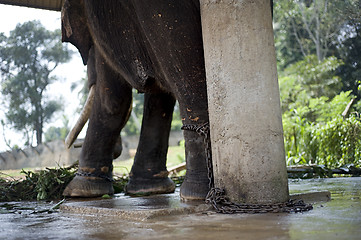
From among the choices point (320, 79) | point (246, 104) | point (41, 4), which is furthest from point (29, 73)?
point (246, 104)

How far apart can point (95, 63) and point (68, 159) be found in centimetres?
1485

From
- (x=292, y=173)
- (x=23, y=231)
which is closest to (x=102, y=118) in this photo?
(x=23, y=231)

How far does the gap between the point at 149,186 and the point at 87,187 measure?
0.44 m

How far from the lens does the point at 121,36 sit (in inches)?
114

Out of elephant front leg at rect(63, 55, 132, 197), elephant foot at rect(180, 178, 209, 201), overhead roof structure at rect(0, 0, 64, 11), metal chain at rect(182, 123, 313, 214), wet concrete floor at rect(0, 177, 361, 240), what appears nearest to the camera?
wet concrete floor at rect(0, 177, 361, 240)

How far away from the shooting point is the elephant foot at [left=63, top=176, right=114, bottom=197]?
3.36 m

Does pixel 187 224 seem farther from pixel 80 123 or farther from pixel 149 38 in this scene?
pixel 80 123

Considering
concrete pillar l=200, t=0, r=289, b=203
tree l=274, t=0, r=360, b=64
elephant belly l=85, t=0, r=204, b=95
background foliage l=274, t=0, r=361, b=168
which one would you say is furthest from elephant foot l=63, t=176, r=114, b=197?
tree l=274, t=0, r=360, b=64

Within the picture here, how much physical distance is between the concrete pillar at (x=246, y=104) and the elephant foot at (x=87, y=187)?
1.55 metres

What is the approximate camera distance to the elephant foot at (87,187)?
336 centimetres

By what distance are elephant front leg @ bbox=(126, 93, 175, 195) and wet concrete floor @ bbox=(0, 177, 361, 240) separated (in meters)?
1.23

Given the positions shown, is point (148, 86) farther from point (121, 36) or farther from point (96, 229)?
point (96, 229)

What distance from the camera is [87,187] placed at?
3377 mm

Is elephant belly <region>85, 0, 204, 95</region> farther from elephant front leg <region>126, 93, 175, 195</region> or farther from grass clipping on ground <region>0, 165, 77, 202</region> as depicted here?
grass clipping on ground <region>0, 165, 77, 202</region>
